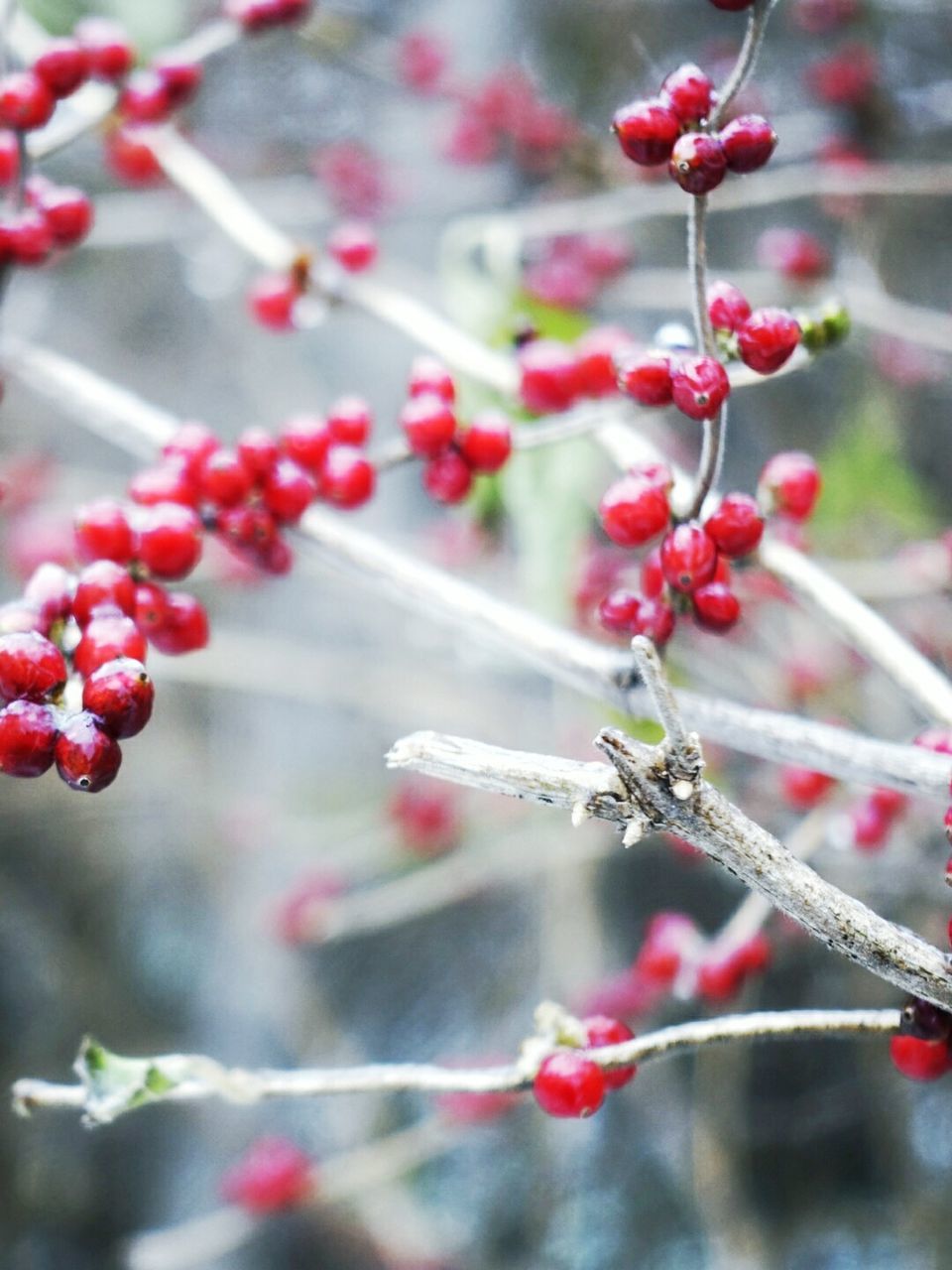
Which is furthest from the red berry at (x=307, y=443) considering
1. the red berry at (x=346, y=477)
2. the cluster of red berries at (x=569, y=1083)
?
the cluster of red berries at (x=569, y=1083)

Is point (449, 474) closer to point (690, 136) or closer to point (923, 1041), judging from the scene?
point (690, 136)

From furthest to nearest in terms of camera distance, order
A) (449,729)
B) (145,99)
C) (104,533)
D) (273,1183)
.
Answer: (449,729) < (273,1183) < (145,99) < (104,533)

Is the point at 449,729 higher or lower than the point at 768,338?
lower

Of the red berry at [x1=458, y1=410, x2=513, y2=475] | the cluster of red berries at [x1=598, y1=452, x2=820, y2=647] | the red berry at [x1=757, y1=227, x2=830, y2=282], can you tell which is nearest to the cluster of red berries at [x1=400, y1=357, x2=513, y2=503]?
the red berry at [x1=458, y1=410, x2=513, y2=475]

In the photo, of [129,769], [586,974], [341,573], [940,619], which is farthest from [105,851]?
[940,619]

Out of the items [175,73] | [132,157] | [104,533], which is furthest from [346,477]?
[132,157]

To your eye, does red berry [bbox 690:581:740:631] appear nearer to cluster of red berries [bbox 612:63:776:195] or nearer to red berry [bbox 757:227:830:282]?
cluster of red berries [bbox 612:63:776:195]

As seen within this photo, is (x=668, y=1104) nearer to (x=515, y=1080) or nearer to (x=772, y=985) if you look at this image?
(x=772, y=985)
